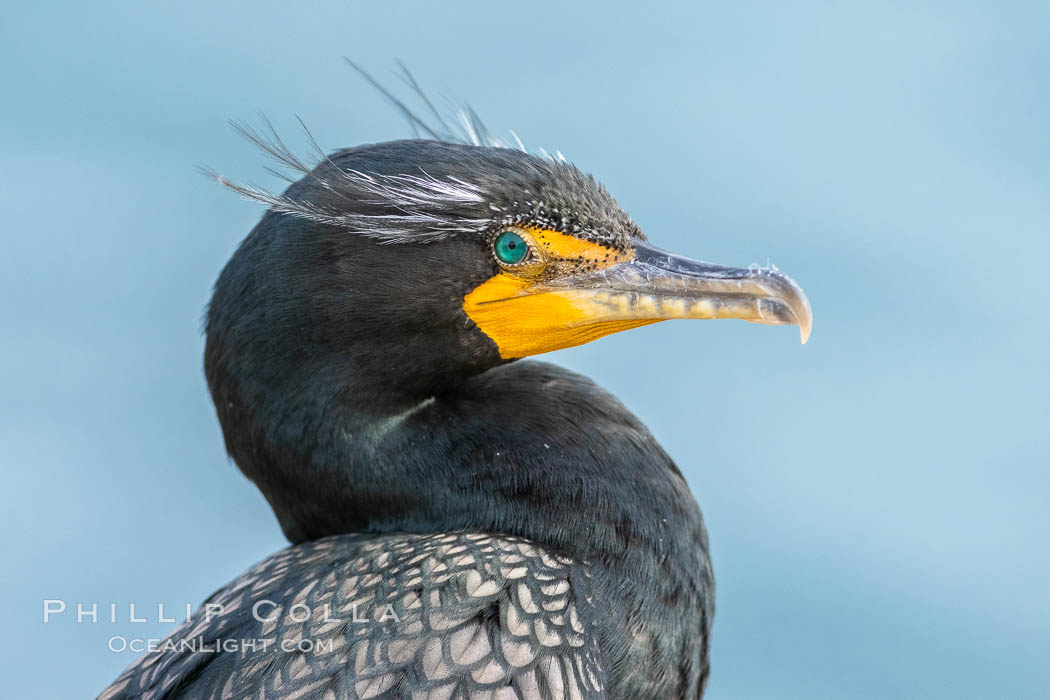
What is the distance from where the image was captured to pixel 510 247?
258 centimetres

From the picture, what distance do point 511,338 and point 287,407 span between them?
531 millimetres

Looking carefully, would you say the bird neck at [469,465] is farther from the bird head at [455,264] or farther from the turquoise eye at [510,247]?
the turquoise eye at [510,247]

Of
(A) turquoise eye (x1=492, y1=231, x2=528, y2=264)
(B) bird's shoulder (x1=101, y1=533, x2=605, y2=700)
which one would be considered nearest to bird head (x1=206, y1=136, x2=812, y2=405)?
(A) turquoise eye (x1=492, y1=231, x2=528, y2=264)

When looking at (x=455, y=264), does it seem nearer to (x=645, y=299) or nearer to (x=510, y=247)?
(x=510, y=247)

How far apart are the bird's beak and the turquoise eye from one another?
0.25 ft

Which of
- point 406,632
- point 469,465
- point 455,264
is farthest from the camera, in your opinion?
point 469,465

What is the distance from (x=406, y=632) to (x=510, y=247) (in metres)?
0.85

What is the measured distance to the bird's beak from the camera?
2.58 meters

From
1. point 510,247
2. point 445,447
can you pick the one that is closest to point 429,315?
point 510,247

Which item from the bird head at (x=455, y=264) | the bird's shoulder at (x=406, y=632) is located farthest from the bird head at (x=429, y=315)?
the bird's shoulder at (x=406, y=632)

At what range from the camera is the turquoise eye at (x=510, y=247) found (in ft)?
8.43

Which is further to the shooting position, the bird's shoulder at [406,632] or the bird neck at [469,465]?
the bird neck at [469,465]

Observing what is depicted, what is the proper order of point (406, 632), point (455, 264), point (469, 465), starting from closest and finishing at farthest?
point (406, 632) → point (455, 264) → point (469, 465)

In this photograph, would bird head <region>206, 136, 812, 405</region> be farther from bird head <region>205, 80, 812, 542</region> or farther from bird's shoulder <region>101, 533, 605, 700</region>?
bird's shoulder <region>101, 533, 605, 700</region>
